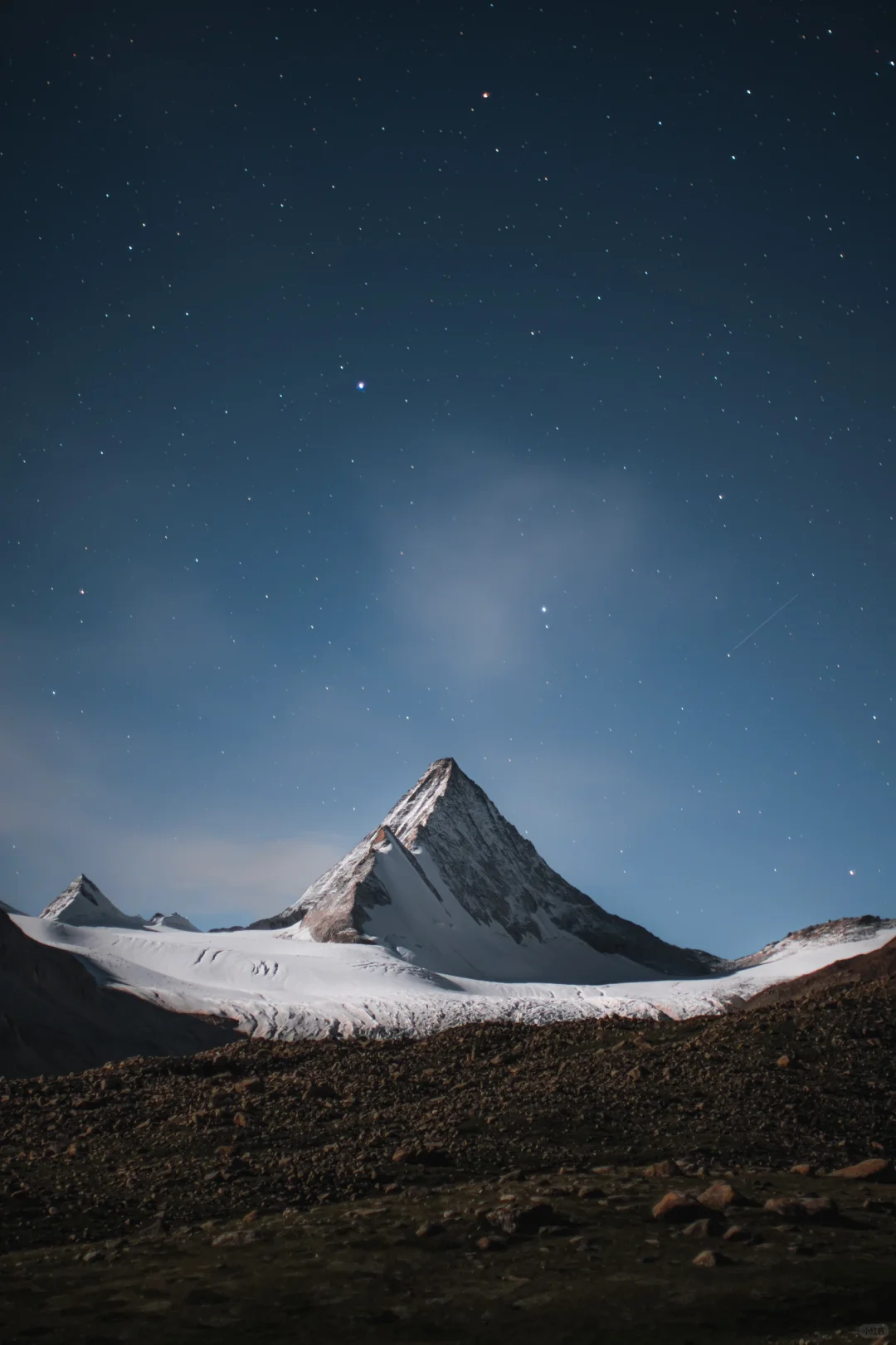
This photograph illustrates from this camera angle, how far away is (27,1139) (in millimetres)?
15875

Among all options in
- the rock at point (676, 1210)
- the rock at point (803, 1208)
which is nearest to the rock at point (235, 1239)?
the rock at point (676, 1210)

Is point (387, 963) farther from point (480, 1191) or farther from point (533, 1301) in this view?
point (533, 1301)

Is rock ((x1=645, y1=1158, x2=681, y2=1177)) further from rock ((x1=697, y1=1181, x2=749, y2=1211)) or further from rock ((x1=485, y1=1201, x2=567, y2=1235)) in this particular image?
rock ((x1=485, y1=1201, x2=567, y2=1235))

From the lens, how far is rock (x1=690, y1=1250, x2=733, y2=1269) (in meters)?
8.31

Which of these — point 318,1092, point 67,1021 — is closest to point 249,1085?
point 318,1092

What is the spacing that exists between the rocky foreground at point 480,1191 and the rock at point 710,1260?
3 cm

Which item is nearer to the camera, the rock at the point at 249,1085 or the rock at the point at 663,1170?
the rock at the point at 663,1170

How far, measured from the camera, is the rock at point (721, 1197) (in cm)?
1008

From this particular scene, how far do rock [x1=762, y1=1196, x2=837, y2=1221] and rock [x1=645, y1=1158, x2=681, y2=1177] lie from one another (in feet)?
6.82

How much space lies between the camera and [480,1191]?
36.6 ft

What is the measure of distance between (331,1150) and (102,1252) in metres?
4.73

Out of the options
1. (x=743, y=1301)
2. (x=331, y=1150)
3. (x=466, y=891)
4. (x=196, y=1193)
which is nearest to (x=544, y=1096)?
(x=331, y=1150)

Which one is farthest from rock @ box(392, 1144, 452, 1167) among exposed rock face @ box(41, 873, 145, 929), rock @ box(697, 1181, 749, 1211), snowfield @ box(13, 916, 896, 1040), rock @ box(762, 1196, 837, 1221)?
exposed rock face @ box(41, 873, 145, 929)

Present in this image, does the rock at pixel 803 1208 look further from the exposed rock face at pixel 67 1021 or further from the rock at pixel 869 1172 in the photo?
the exposed rock face at pixel 67 1021
